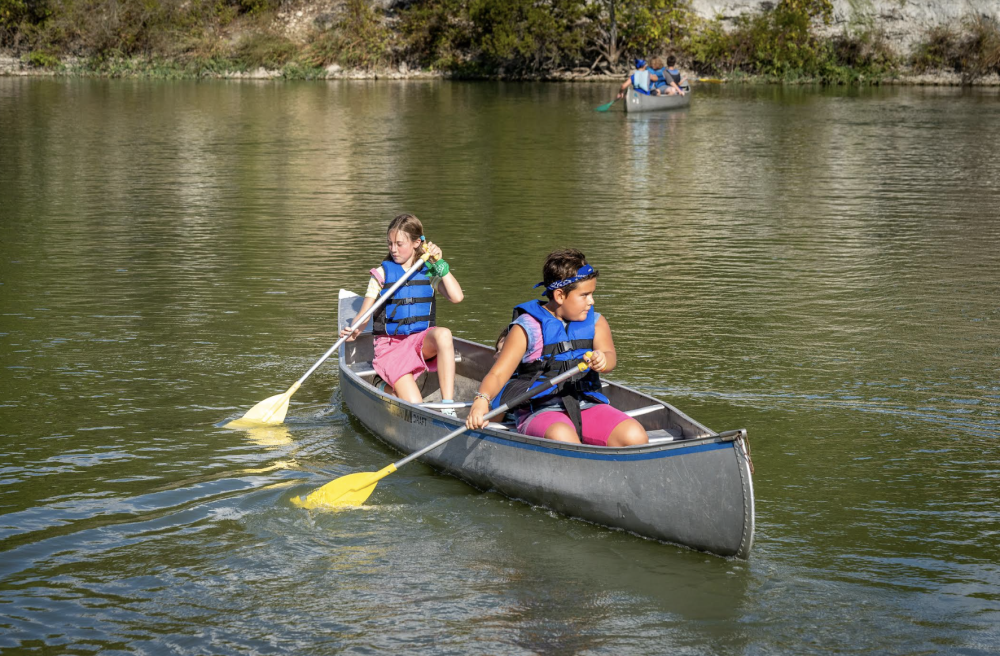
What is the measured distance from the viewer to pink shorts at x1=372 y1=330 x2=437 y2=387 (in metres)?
6.72

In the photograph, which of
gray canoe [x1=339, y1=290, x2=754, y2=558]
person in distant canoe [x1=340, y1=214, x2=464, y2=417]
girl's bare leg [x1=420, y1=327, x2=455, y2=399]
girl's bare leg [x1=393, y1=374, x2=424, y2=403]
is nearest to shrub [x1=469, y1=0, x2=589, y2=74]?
person in distant canoe [x1=340, y1=214, x2=464, y2=417]

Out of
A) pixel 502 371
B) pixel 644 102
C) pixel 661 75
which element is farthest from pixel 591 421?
pixel 661 75

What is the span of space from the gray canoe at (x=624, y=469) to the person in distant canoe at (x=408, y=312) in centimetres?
33

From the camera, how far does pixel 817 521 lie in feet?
17.6

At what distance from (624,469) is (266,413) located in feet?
8.95

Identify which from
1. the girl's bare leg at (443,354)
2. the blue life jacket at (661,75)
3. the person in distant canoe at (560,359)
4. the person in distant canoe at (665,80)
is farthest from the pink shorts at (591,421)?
the blue life jacket at (661,75)

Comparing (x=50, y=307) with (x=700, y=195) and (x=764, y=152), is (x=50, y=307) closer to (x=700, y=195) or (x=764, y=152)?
(x=700, y=195)

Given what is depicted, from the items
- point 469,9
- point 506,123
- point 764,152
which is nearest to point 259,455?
point 764,152

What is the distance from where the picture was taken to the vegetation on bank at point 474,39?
38.2 metres

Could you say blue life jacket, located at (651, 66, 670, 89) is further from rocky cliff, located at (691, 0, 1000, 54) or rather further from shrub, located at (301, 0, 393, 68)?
shrub, located at (301, 0, 393, 68)

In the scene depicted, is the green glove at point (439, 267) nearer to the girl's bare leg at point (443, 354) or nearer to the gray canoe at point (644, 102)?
the girl's bare leg at point (443, 354)

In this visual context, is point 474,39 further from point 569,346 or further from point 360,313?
point 569,346

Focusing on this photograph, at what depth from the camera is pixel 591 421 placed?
5.38m

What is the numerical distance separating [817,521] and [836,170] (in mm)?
12711
